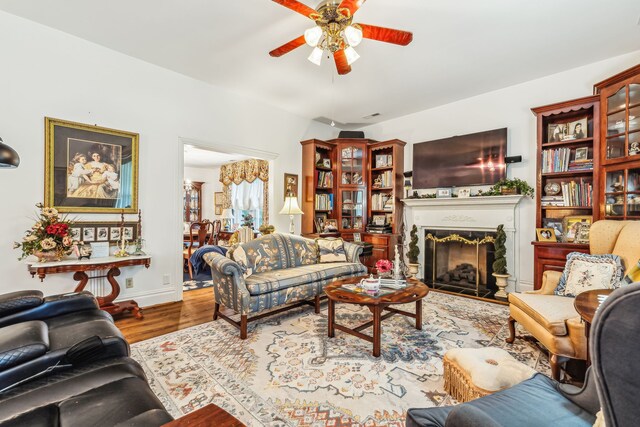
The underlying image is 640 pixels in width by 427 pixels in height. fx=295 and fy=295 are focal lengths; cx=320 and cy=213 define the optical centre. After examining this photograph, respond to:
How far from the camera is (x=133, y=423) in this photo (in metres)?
0.89

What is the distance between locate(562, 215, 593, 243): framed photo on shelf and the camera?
11.1 ft

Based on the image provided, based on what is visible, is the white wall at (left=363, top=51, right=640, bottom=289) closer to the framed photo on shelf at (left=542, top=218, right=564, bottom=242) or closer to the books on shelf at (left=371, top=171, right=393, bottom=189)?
the framed photo on shelf at (left=542, top=218, right=564, bottom=242)

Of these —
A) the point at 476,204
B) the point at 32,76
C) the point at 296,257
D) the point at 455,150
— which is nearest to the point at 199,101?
the point at 32,76

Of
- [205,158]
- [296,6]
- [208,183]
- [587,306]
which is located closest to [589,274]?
[587,306]

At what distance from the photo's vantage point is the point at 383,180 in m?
5.36

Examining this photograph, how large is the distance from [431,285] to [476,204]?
144 cm

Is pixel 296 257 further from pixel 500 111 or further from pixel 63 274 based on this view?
pixel 500 111

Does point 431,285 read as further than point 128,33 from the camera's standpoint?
Yes

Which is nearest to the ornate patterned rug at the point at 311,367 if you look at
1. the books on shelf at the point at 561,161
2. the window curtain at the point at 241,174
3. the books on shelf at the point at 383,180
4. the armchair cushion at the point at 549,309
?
the armchair cushion at the point at 549,309

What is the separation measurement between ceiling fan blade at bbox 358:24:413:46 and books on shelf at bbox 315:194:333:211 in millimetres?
3331

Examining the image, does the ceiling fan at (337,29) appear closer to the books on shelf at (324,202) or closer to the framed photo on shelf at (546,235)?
the framed photo on shelf at (546,235)

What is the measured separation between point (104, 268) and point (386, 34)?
3.46 m

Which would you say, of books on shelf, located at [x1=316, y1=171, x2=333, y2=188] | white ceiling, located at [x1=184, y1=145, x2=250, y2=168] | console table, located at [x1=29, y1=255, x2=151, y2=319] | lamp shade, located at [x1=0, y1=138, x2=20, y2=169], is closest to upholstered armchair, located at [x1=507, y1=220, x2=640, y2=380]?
lamp shade, located at [x1=0, y1=138, x2=20, y2=169]

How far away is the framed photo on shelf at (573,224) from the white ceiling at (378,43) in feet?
6.09
